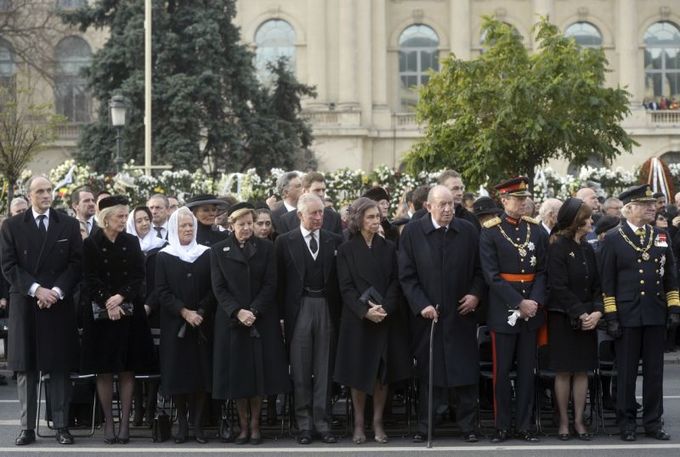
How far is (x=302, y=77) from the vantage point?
63156mm

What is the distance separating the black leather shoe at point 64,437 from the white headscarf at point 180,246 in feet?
6.27

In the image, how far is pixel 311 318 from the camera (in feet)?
42.8

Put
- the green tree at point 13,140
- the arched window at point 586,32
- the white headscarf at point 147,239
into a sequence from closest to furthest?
1. the white headscarf at point 147,239
2. the green tree at point 13,140
3. the arched window at point 586,32

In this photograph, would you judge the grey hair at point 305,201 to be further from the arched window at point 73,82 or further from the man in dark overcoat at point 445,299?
the arched window at point 73,82

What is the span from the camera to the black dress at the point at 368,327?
1281cm

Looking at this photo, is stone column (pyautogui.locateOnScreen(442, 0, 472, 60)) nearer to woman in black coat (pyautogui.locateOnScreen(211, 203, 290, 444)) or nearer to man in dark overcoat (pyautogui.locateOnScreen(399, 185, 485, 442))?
man in dark overcoat (pyautogui.locateOnScreen(399, 185, 485, 442))

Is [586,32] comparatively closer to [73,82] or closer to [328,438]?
[73,82]

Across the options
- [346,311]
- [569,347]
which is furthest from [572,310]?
[346,311]

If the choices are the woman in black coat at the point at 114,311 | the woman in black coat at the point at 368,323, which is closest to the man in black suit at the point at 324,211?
the woman in black coat at the point at 368,323

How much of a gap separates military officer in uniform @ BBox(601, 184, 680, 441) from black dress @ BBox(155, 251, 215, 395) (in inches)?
147

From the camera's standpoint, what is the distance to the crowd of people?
12797mm

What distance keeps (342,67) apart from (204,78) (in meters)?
19.3

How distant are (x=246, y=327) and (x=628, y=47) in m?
53.9

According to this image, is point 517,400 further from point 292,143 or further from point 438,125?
point 292,143
